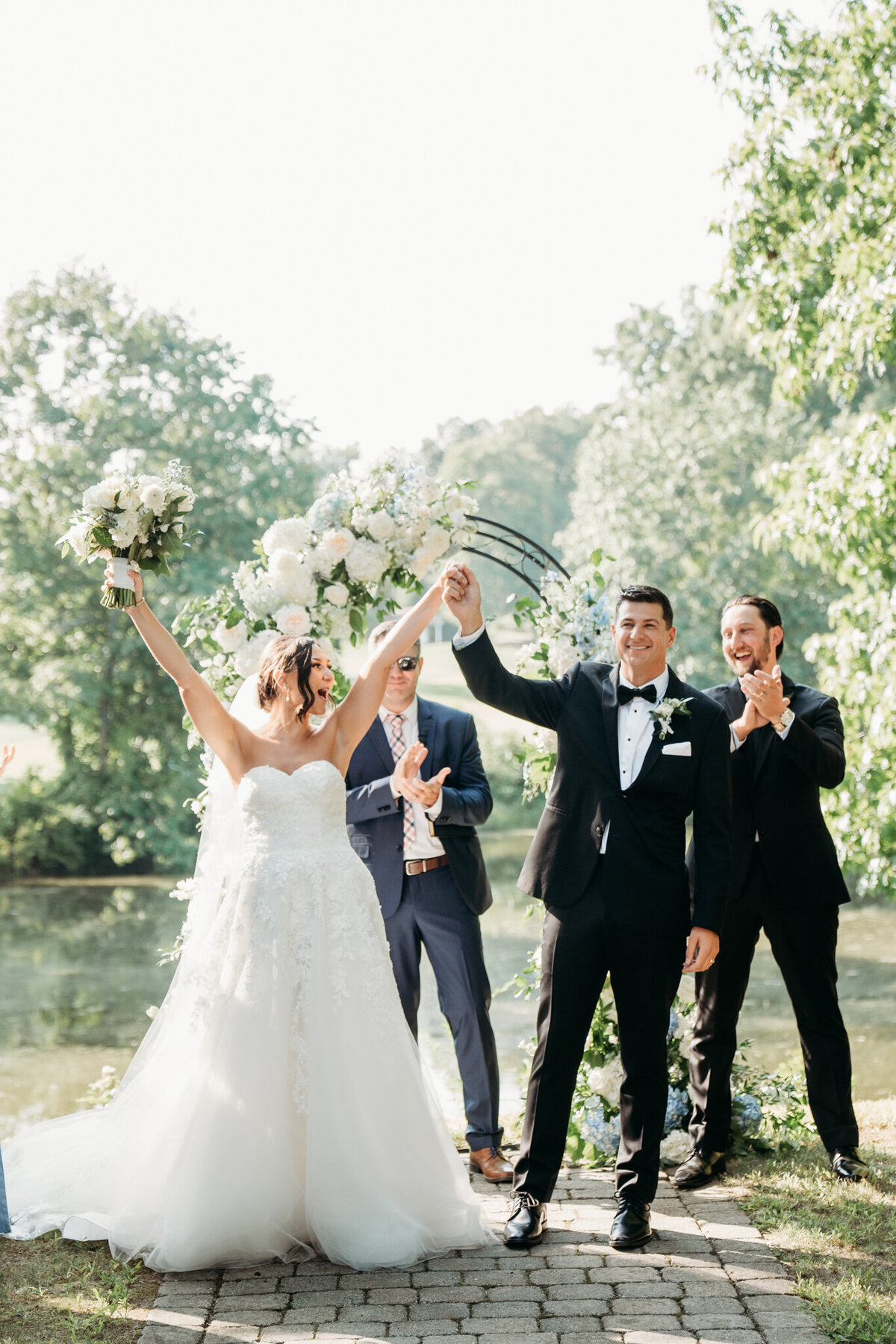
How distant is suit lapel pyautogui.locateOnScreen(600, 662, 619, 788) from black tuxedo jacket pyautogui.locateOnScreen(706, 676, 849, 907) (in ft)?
1.77

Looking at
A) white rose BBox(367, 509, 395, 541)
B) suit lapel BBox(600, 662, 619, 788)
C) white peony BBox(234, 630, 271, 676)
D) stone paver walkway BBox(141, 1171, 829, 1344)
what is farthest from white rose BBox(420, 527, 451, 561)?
stone paver walkway BBox(141, 1171, 829, 1344)

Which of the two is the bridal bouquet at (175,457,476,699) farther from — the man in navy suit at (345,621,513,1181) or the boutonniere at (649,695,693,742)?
the boutonniere at (649,695,693,742)

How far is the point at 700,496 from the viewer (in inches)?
930

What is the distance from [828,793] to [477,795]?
408cm

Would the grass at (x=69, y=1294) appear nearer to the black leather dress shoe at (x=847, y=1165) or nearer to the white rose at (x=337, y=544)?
the black leather dress shoe at (x=847, y=1165)

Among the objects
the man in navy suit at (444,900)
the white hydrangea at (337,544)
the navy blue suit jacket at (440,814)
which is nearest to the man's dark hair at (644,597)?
the man in navy suit at (444,900)

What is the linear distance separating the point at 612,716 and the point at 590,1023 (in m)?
1.06

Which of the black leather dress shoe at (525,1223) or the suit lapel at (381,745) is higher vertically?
the suit lapel at (381,745)

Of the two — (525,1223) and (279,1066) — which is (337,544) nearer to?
(279,1066)

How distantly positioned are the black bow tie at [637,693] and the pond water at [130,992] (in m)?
2.89

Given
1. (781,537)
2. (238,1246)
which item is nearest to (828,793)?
(781,537)

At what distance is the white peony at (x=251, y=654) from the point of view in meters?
5.66

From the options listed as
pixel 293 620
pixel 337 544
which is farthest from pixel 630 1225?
pixel 337 544

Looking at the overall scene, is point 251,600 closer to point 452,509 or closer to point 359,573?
point 359,573
